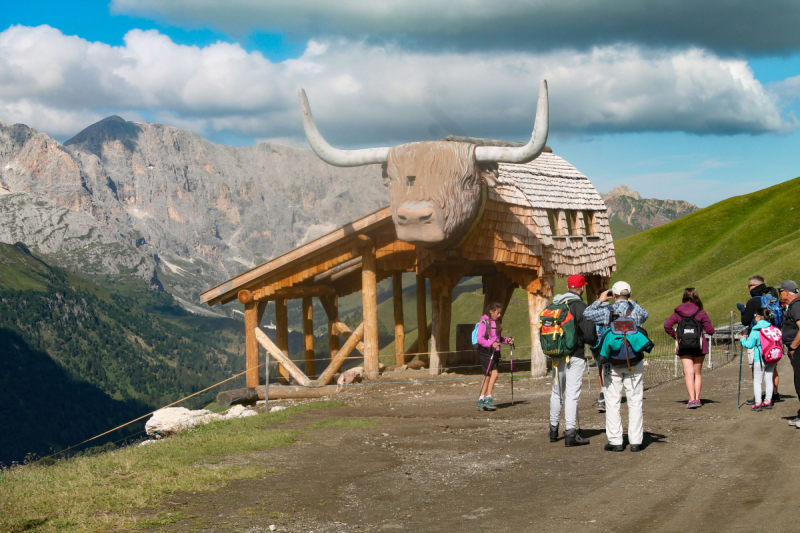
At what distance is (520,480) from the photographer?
7.67 m

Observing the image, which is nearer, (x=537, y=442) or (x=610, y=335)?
(x=610, y=335)

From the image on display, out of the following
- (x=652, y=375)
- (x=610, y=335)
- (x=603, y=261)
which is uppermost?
(x=603, y=261)

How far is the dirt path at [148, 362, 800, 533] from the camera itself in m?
6.21

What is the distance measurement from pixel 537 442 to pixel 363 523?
12.5 feet

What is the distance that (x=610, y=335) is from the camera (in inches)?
344

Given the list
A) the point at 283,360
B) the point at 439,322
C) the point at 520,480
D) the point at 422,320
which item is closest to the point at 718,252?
the point at 422,320

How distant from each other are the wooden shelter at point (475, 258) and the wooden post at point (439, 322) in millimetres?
27

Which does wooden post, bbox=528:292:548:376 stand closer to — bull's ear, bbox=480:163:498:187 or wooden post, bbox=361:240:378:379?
bull's ear, bbox=480:163:498:187

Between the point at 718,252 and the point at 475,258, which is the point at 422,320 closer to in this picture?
the point at 475,258

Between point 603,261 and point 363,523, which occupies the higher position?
point 603,261

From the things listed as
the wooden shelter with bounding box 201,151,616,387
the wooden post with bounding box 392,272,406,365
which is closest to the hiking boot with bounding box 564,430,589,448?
the wooden shelter with bounding box 201,151,616,387

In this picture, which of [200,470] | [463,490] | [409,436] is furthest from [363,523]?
[409,436]

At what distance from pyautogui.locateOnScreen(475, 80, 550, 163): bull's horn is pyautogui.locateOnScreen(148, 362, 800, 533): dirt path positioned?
15.0 feet

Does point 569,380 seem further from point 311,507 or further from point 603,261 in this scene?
point 603,261
